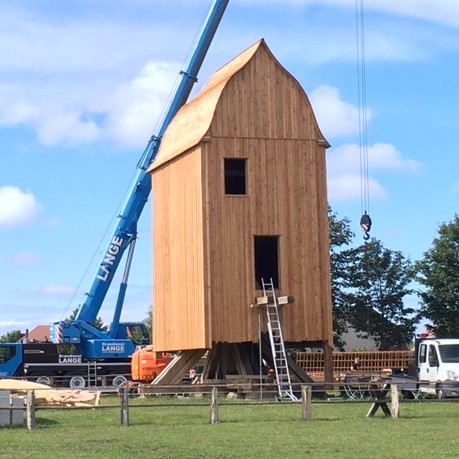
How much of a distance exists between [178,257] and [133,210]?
1220 cm

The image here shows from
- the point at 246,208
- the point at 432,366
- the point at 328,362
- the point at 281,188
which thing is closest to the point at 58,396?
the point at 246,208

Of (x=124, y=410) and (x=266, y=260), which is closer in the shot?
(x=124, y=410)

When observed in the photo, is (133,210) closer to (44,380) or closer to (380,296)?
(44,380)

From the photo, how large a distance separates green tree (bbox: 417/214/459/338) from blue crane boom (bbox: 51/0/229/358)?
66.9ft

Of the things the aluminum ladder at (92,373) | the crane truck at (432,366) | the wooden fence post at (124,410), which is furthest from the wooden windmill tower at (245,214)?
the aluminum ladder at (92,373)

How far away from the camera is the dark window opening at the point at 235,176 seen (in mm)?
37469

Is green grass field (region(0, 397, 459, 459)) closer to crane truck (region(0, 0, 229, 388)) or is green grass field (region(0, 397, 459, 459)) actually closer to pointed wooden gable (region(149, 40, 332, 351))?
pointed wooden gable (region(149, 40, 332, 351))

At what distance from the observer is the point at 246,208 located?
36594 mm

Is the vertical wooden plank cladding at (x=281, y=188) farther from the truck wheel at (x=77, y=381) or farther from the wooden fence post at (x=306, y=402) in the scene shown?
the truck wheel at (x=77, y=381)

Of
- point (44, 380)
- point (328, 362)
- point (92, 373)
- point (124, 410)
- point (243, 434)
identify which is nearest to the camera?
point (243, 434)

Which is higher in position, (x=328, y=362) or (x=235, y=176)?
(x=235, y=176)

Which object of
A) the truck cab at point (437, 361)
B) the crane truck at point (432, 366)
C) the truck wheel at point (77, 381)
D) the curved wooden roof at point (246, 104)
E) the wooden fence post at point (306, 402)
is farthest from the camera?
the truck wheel at point (77, 381)

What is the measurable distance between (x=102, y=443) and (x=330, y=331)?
56.5ft

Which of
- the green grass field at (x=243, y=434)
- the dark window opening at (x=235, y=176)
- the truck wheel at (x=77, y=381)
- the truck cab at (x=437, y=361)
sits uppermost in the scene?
the dark window opening at (x=235, y=176)
